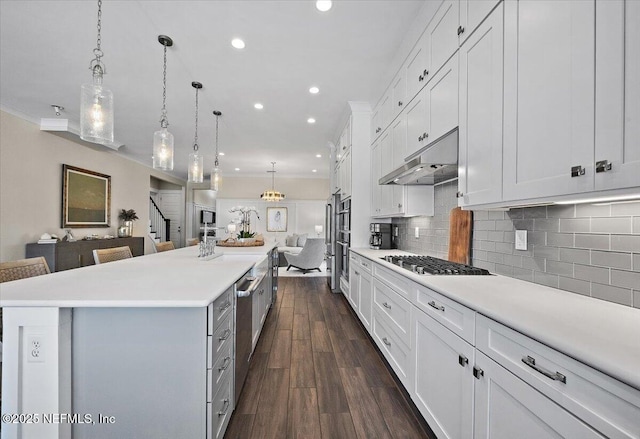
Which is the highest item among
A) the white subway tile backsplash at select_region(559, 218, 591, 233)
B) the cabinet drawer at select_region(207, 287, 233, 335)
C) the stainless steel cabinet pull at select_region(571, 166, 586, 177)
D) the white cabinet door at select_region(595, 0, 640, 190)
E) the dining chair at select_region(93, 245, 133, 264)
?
the white cabinet door at select_region(595, 0, 640, 190)

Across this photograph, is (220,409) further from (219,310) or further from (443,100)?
(443,100)

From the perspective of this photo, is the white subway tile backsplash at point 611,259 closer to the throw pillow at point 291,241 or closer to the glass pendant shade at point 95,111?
the glass pendant shade at point 95,111

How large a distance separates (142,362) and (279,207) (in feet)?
28.6

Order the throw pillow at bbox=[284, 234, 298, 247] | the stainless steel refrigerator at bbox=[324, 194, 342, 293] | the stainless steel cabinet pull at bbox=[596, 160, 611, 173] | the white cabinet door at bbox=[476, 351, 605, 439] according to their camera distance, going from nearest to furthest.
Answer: the white cabinet door at bbox=[476, 351, 605, 439] < the stainless steel cabinet pull at bbox=[596, 160, 611, 173] < the stainless steel refrigerator at bbox=[324, 194, 342, 293] < the throw pillow at bbox=[284, 234, 298, 247]

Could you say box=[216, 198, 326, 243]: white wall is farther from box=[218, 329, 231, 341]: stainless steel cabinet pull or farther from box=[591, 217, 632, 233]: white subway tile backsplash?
box=[591, 217, 632, 233]: white subway tile backsplash

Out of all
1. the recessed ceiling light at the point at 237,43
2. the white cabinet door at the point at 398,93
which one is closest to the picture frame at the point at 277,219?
the white cabinet door at the point at 398,93

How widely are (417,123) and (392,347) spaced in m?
1.79

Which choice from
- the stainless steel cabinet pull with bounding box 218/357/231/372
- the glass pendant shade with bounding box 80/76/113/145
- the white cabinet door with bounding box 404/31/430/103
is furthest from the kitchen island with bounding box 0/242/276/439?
the white cabinet door with bounding box 404/31/430/103

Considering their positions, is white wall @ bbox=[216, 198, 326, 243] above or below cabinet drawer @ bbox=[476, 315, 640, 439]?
above

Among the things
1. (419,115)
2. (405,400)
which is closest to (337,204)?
(419,115)

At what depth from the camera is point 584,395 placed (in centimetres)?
73

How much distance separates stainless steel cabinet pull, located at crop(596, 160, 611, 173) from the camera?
90 cm

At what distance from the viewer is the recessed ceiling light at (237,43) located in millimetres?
2588

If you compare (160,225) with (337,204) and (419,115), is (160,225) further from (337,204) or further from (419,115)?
(419,115)
